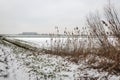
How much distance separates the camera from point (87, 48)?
390 inches

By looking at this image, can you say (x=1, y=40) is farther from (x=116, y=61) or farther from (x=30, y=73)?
(x=116, y=61)

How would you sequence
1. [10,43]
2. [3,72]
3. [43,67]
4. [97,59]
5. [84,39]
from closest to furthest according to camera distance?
[3,72] → [97,59] → [43,67] → [84,39] → [10,43]

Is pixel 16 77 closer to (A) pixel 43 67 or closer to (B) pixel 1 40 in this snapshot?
(A) pixel 43 67

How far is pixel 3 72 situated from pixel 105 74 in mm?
2715

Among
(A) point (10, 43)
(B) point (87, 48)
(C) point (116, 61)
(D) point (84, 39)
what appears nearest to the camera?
(C) point (116, 61)

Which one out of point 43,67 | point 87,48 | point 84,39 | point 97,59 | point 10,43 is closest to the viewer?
point 97,59

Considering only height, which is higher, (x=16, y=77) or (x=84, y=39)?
(x=84, y=39)

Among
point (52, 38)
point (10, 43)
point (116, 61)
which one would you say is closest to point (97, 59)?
point (116, 61)

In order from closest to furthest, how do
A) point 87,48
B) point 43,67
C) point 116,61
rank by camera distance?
point 116,61 < point 43,67 < point 87,48

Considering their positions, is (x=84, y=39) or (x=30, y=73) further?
(x=84, y=39)

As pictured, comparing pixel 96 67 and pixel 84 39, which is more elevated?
pixel 84 39

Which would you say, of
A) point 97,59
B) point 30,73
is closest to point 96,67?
point 97,59

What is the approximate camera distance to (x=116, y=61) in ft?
21.2

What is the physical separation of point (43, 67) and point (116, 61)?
2798mm
